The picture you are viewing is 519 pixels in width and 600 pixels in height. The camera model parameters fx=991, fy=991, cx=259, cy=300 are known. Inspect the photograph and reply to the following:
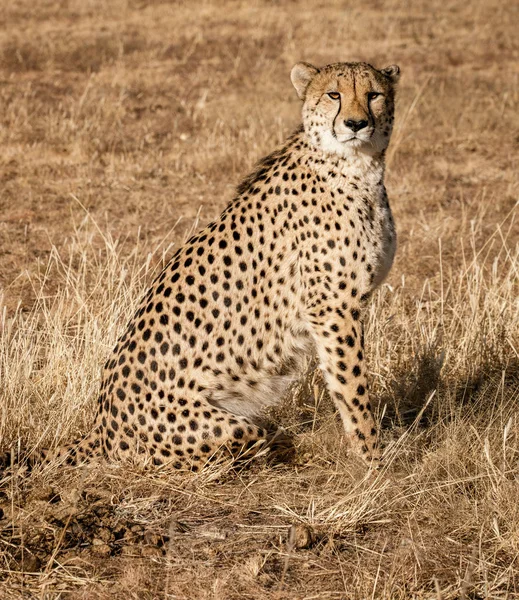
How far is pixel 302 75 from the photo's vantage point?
12.1 ft

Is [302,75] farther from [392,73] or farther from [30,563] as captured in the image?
[30,563]

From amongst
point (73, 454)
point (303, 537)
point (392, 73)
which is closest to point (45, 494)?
point (73, 454)

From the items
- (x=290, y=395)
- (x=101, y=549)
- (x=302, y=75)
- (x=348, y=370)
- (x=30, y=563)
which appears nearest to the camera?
(x=30, y=563)

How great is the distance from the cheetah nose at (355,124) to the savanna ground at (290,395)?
1.06m

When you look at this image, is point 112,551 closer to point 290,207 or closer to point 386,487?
point 386,487

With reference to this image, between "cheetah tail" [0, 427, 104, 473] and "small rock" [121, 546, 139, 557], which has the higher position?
"cheetah tail" [0, 427, 104, 473]

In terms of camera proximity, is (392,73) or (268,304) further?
(392,73)

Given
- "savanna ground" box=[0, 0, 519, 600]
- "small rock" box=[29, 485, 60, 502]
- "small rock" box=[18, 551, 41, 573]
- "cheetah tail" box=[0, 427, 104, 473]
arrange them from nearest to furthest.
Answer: "small rock" box=[18, 551, 41, 573] → "savanna ground" box=[0, 0, 519, 600] → "small rock" box=[29, 485, 60, 502] → "cheetah tail" box=[0, 427, 104, 473]

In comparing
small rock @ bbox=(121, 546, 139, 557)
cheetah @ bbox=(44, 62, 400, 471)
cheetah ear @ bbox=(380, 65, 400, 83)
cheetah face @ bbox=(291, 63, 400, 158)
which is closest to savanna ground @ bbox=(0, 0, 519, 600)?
small rock @ bbox=(121, 546, 139, 557)

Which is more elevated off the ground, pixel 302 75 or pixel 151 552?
pixel 302 75

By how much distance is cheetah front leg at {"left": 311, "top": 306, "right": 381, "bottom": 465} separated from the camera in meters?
3.49

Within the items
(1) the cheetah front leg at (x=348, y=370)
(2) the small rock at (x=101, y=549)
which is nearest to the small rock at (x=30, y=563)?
(2) the small rock at (x=101, y=549)

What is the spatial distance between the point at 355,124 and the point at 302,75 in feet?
1.33

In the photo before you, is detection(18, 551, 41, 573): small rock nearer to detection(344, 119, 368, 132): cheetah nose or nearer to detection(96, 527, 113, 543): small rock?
detection(96, 527, 113, 543): small rock
